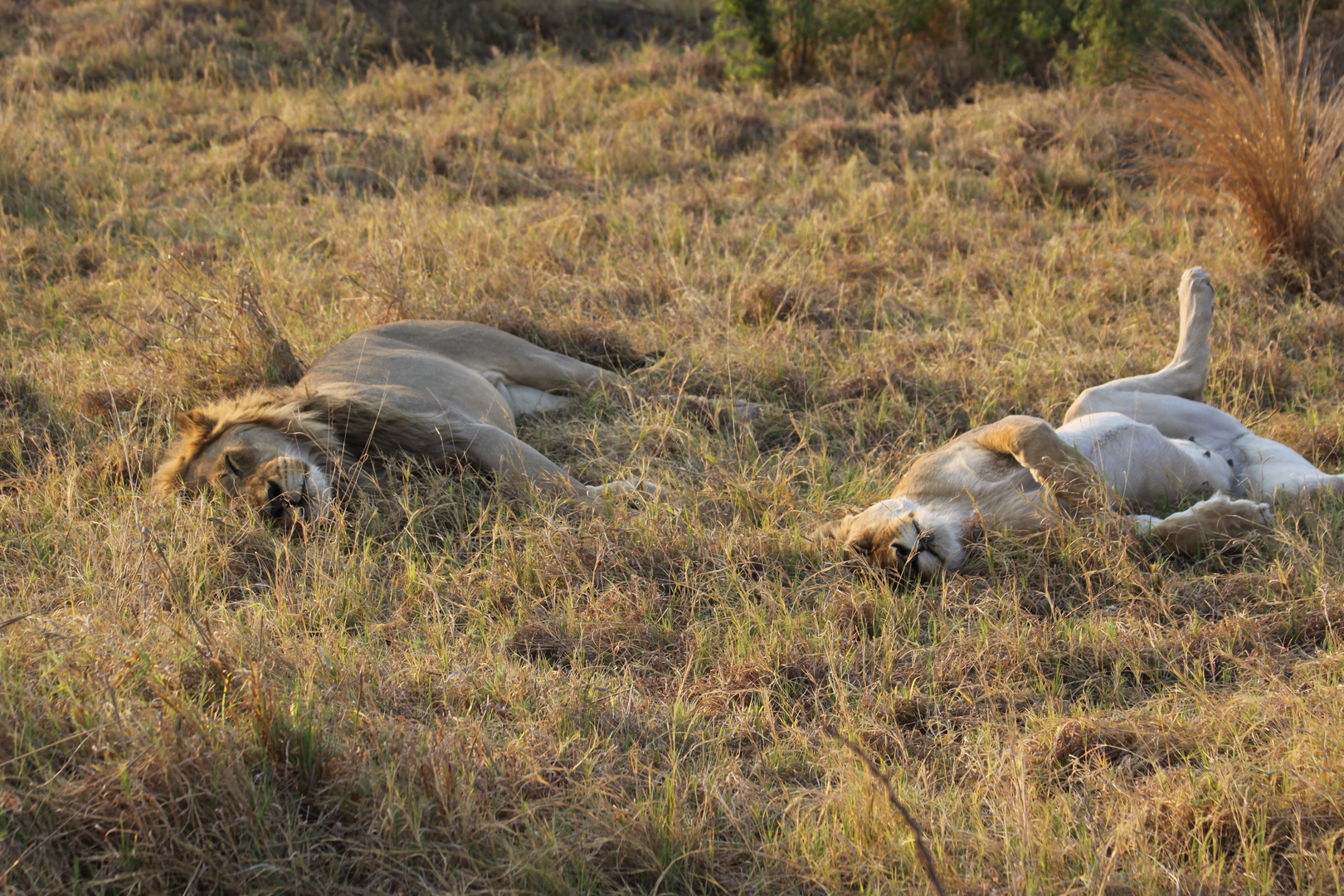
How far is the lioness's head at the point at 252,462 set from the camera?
373 cm

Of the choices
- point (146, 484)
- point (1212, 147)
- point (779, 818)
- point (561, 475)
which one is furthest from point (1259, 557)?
point (146, 484)

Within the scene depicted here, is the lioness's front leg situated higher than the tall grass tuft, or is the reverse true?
the tall grass tuft

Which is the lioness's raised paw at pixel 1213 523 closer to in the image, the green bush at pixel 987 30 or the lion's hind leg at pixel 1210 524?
the lion's hind leg at pixel 1210 524

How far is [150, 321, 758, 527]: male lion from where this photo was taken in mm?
3838

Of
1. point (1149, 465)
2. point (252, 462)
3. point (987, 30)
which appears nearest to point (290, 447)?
point (252, 462)

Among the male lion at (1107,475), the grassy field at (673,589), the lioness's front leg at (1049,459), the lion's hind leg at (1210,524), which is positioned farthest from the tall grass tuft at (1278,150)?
the lioness's front leg at (1049,459)

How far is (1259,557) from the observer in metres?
3.22

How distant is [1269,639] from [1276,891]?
3.64ft

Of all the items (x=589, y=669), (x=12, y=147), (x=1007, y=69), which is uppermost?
(x=1007, y=69)

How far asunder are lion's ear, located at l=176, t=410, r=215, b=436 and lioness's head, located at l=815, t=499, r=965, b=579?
2525 millimetres

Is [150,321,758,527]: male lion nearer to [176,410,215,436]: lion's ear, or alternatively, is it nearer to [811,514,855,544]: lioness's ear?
[176,410,215,436]: lion's ear

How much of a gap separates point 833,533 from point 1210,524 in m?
1.25

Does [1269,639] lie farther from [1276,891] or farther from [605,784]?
[605,784]

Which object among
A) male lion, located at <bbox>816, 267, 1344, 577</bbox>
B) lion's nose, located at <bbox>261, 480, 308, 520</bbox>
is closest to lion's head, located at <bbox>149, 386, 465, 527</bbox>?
lion's nose, located at <bbox>261, 480, 308, 520</bbox>
